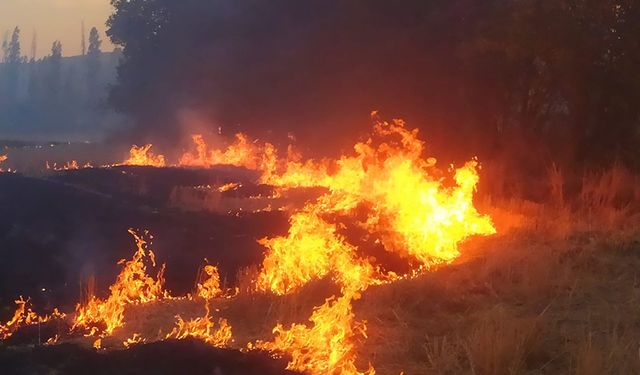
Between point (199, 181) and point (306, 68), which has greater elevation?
point (306, 68)

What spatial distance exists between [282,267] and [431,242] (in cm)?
289

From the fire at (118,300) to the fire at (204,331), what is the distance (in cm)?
65

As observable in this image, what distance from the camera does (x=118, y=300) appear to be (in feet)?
26.3

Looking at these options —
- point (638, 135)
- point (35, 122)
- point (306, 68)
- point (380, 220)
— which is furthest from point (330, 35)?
point (35, 122)

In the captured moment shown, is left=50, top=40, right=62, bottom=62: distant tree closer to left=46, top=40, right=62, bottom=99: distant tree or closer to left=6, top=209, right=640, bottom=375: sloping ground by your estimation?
left=46, top=40, right=62, bottom=99: distant tree

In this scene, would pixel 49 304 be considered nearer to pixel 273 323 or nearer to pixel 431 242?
pixel 273 323

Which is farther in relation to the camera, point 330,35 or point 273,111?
point 273,111

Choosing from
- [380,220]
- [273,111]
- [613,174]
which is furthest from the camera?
[273,111]

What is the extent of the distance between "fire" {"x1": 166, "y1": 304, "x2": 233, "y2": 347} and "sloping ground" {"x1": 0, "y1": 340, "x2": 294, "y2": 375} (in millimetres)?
646

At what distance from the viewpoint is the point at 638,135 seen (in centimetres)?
1848

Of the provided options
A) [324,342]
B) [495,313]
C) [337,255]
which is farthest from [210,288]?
[495,313]

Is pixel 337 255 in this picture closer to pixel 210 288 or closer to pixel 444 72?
pixel 210 288

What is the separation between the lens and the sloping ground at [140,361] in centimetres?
525

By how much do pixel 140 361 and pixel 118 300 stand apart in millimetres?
2710
